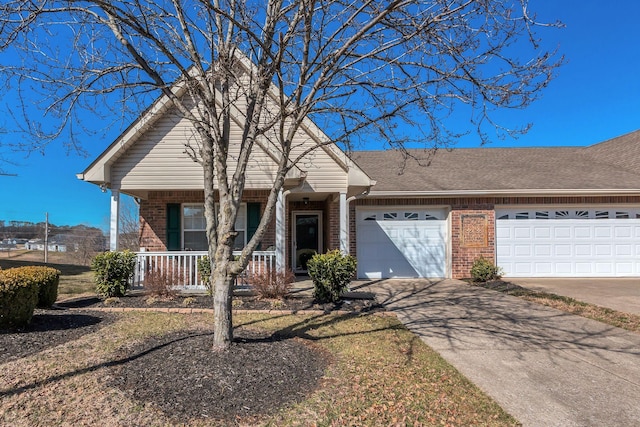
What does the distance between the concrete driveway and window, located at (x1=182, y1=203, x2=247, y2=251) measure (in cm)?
796

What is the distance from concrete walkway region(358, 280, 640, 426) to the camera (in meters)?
3.43

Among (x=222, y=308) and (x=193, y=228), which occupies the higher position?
(x=193, y=228)

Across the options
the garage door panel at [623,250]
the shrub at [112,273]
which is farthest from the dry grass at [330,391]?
the garage door panel at [623,250]

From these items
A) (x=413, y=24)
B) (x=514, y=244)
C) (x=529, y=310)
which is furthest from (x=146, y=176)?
(x=514, y=244)

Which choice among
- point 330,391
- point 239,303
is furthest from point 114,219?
point 330,391

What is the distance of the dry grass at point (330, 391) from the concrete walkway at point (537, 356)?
34 cm

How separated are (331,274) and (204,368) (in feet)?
13.2

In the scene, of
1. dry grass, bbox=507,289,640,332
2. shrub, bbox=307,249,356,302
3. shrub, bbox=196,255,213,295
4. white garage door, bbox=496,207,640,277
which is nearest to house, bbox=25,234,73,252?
shrub, bbox=196,255,213,295

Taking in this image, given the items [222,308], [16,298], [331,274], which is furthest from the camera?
[331,274]

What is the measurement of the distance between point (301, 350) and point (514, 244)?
9545 mm

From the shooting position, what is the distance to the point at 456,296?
896 cm

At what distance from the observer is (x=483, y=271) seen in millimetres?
10891

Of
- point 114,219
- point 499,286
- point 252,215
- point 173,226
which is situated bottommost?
point 499,286

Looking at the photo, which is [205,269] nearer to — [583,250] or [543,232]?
[543,232]
